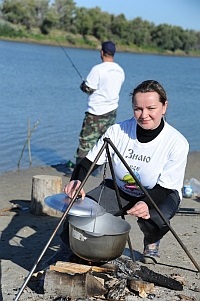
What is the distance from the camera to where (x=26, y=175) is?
389 inches

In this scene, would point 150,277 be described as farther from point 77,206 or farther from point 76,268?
point 77,206

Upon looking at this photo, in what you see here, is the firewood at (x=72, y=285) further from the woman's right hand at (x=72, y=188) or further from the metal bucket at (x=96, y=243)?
the woman's right hand at (x=72, y=188)

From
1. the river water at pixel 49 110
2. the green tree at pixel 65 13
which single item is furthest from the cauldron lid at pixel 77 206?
the green tree at pixel 65 13

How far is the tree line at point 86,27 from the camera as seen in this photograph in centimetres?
6271

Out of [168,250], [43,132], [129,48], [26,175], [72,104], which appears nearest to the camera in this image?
[168,250]

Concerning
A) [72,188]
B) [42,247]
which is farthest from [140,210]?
[42,247]

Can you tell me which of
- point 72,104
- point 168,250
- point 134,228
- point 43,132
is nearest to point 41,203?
point 134,228

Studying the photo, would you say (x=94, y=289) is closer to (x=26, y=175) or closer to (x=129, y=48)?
(x=26, y=175)

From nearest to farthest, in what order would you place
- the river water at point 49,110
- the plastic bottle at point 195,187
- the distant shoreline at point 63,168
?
the plastic bottle at point 195,187 < the distant shoreline at point 63,168 < the river water at point 49,110

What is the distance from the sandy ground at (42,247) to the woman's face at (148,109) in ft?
3.00

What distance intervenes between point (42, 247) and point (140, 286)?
56.1 inches

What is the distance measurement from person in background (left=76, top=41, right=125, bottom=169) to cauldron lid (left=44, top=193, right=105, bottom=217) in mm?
4197

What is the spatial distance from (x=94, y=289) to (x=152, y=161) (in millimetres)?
1066

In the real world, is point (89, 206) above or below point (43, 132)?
above
